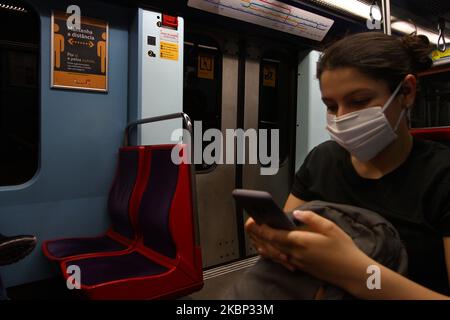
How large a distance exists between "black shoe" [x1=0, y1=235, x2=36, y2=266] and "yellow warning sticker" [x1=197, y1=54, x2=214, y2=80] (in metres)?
2.08

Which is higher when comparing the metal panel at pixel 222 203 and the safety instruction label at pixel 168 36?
the safety instruction label at pixel 168 36

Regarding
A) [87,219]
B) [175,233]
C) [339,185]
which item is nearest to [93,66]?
[87,219]

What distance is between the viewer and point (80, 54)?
8.32 ft

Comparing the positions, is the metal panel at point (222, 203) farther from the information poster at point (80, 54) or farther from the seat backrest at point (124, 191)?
the information poster at point (80, 54)

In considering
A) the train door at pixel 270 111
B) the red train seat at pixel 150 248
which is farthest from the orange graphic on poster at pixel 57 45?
the train door at pixel 270 111

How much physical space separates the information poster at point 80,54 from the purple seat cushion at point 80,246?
1.14 m

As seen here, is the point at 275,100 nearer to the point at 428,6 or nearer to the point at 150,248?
the point at 428,6

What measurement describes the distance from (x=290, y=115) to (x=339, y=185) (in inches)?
114

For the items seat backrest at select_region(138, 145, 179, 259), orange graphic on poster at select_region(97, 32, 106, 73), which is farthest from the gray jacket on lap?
orange graphic on poster at select_region(97, 32, 106, 73)

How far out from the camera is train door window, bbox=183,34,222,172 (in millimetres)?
3123

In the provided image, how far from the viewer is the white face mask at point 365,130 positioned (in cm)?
100

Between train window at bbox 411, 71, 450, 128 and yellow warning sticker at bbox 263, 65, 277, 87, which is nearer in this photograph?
train window at bbox 411, 71, 450, 128

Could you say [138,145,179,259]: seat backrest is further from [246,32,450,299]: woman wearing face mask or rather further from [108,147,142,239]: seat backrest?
[246,32,450,299]: woman wearing face mask
